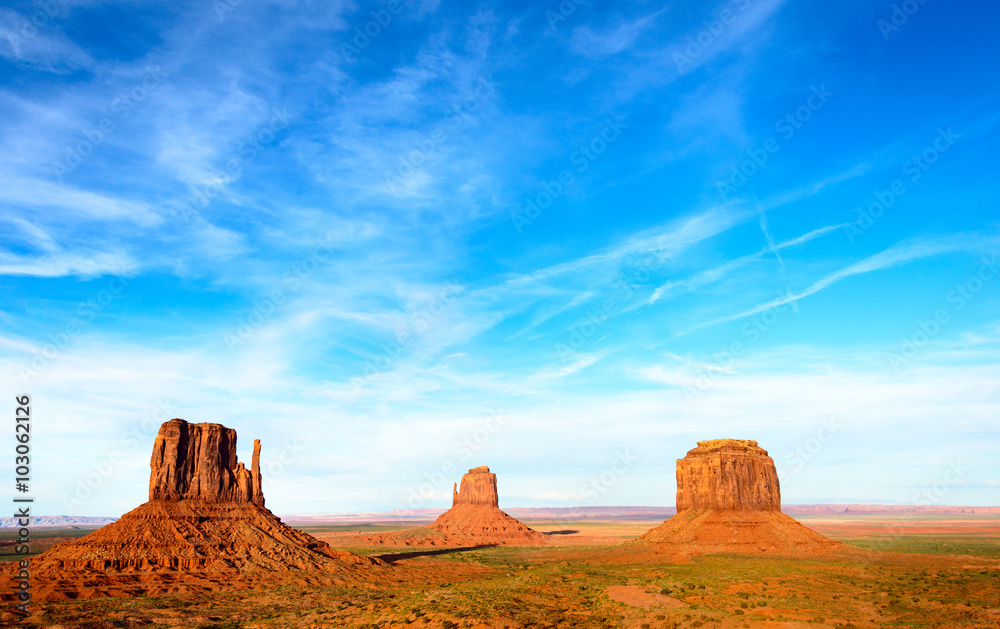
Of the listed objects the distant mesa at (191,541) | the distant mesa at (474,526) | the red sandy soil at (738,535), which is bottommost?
the distant mesa at (474,526)

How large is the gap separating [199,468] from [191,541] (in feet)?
35.3

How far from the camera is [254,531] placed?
69062mm

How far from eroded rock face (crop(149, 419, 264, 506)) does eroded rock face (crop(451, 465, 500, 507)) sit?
99.1 metres

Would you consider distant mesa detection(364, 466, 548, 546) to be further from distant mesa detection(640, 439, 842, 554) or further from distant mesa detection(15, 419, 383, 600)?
distant mesa detection(15, 419, 383, 600)

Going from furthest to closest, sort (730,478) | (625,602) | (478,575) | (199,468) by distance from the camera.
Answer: (730,478), (199,468), (478,575), (625,602)

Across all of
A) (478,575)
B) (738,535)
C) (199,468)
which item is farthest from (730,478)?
(199,468)

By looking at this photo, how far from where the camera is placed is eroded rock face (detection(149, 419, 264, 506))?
228 ft

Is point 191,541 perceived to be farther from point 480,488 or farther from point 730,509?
point 480,488

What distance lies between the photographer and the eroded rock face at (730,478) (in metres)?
85.1

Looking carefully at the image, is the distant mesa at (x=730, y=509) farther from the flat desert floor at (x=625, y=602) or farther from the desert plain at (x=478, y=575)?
the flat desert floor at (x=625, y=602)

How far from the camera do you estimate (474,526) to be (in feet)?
510

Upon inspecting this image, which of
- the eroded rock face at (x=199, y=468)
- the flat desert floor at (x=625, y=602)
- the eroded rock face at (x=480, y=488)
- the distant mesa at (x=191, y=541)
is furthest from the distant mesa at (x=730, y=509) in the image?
the eroded rock face at (x=480, y=488)

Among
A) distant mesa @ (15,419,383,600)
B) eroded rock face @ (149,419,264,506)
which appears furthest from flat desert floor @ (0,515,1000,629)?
eroded rock face @ (149,419,264,506)

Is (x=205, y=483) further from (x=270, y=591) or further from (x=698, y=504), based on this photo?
Result: (x=698, y=504)
